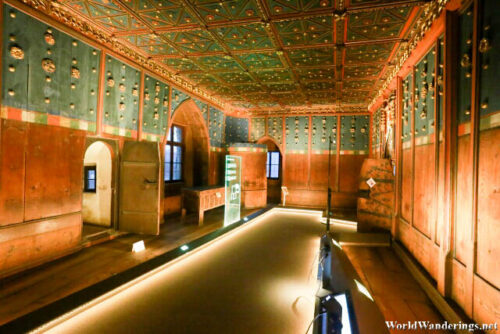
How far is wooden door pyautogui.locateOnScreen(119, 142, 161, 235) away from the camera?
Answer: 621cm

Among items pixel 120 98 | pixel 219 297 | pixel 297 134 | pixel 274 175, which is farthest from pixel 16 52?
pixel 274 175

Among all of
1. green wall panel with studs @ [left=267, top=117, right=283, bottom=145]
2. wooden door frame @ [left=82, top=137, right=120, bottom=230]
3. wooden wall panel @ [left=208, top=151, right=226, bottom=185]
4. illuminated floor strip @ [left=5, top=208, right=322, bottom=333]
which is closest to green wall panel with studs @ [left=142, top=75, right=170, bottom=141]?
wooden door frame @ [left=82, top=137, right=120, bottom=230]

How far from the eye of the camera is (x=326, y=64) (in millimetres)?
6672

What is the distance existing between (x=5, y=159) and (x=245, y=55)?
16.6 feet

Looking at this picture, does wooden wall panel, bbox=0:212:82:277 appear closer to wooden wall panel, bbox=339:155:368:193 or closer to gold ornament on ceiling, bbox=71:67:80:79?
gold ornament on ceiling, bbox=71:67:80:79

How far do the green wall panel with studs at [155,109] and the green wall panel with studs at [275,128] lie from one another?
572 cm

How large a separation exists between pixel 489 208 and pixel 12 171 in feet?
20.9

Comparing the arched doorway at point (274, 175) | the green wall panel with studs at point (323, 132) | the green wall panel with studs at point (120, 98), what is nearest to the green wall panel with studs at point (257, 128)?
the arched doorway at point (274, 175)

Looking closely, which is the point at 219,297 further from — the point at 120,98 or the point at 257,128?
the point at 257,128

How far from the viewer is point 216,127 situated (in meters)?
11.1

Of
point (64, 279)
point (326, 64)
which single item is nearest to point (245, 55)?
point (326, 64)

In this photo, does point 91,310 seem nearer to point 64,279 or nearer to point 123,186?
point 64,279

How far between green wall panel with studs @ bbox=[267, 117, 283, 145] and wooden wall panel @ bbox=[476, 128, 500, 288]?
31.4ft

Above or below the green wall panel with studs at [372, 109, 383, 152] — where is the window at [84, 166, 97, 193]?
below
